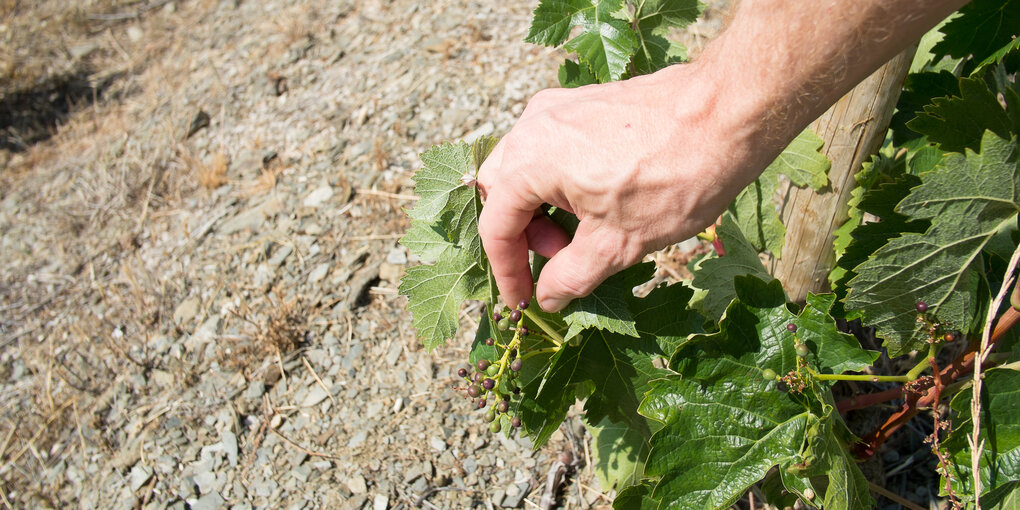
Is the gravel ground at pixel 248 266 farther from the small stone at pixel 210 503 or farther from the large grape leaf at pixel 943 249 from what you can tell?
the large grape leaf at pixel 943 249

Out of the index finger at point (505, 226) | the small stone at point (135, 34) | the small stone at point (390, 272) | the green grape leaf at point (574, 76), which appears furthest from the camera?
the small stone at point (135, 34)

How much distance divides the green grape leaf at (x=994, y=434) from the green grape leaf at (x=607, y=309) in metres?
0.79

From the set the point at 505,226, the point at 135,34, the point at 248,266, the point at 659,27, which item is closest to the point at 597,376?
the point at 505,226

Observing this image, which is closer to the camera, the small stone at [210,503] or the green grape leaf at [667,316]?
the green grape leaf at [667,316]

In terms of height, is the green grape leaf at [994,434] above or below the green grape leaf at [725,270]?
above

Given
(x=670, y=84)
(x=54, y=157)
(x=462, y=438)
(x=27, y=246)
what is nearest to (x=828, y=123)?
(x=670, y=84)

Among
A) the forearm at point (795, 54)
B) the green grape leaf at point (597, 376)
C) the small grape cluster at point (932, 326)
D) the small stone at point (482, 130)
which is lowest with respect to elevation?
the small stone at point (482, 130)

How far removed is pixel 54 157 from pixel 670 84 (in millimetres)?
5007

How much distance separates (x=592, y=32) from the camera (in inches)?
76.6

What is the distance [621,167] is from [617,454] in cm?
131

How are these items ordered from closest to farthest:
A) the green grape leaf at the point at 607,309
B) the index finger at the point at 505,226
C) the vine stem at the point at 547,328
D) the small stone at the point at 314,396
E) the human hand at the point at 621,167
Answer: the human hand at the point at 621,167 → the index finger at the point at 505,226 → the green grape leaf at the point at 607,309 → the vine stem at the point at 547,328 → the small stone at the point at 314,396

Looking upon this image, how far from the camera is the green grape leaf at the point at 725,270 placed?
7.25 feet

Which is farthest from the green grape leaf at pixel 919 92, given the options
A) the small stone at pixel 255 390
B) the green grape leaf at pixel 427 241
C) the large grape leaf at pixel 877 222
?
the small stone at pixel 255 390

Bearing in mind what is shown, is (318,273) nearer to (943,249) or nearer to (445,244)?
(445,244)
